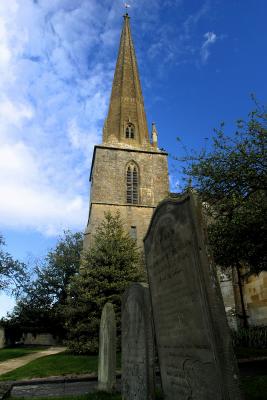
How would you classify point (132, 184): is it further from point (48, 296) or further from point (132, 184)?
point (48, 296)

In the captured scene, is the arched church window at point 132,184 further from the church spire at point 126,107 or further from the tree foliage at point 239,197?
the tree foliage at point 239,197

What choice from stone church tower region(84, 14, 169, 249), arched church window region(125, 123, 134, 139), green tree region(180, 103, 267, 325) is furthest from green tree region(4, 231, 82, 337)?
green tree region(180, 103, 267, 325)

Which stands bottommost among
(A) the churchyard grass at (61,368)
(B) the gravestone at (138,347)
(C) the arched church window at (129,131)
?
(A) the churchyard grass at (61,368)

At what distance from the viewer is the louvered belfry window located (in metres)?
31.1

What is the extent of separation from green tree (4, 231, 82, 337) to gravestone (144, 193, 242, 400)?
2780 cm

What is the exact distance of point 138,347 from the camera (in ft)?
20.2

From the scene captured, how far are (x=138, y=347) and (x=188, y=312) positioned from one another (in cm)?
251

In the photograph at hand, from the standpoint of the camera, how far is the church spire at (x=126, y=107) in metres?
35.9

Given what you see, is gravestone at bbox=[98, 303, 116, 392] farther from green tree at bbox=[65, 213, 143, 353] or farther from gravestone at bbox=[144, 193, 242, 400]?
green tree at bbox=[65, 213, 143, 353]

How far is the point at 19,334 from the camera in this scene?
33.8 meters

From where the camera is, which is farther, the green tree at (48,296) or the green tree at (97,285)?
the green tree at (48,296)

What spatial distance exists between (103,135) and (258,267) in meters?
26.8

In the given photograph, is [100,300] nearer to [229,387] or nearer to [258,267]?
[258,267]

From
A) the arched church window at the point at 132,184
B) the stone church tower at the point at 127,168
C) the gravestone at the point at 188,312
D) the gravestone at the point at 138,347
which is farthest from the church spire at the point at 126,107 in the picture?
the gravestone at the point at 188,312
